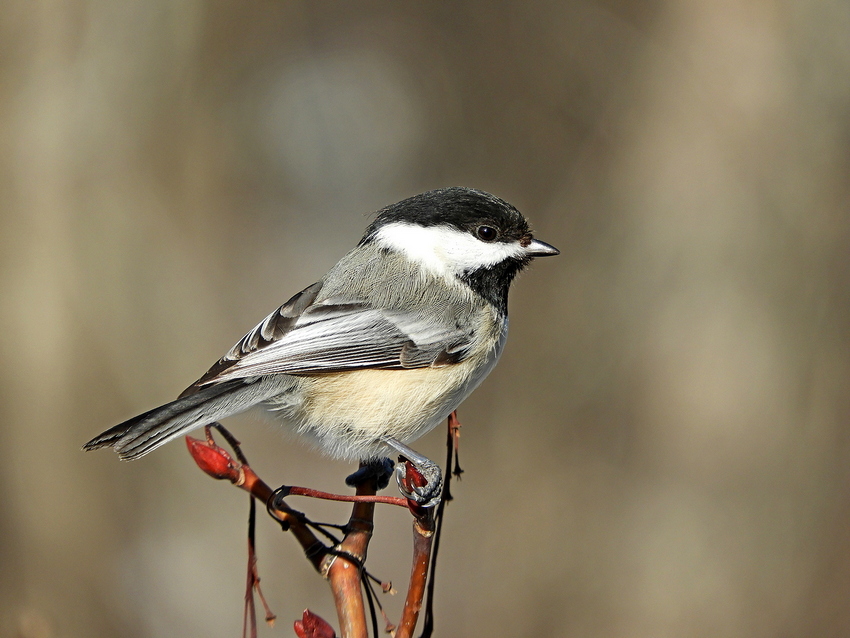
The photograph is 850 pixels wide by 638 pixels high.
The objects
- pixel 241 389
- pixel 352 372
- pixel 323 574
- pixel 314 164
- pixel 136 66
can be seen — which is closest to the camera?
pixel 323 574

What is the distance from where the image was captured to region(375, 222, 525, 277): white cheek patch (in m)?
1.73

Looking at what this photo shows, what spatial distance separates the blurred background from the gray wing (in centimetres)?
207

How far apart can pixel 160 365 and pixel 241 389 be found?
2538 mm

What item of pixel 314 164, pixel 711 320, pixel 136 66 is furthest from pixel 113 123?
pixel 711 320

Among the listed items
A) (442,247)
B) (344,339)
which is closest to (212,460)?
(344,339)

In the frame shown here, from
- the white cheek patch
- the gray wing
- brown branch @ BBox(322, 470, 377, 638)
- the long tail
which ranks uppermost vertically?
the white cheek patch

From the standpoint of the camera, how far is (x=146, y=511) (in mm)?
3732

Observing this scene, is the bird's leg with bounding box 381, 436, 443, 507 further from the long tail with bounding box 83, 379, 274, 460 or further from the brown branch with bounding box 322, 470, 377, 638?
the long tail with bounding box 83, 379, 274, 460

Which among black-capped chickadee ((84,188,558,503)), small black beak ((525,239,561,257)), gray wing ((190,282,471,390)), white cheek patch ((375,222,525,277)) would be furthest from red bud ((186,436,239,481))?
small black beak ((525,239,561,257))

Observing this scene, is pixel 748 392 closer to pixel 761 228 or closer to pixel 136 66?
pixel 761 228

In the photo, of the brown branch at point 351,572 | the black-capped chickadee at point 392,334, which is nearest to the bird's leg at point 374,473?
the black-capped chickadee at point 392,334

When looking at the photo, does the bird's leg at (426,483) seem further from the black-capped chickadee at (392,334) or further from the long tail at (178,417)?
the long tail at (178,417)

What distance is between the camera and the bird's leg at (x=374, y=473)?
156 centimetres

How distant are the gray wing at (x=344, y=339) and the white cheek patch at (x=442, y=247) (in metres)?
0.15
